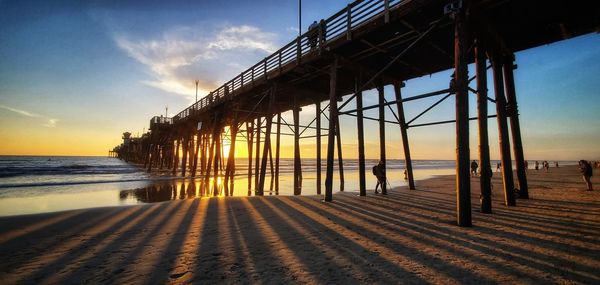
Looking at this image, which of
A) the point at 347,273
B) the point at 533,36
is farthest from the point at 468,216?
the point at 533,36

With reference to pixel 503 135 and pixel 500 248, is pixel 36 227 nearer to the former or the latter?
pixel 500 248

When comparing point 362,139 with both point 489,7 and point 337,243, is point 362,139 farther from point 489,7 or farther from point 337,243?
point 337,243

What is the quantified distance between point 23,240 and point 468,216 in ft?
28.8

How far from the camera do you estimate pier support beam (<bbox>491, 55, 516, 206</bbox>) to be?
7.34m

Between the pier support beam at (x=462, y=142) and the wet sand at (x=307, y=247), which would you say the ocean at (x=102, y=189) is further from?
the pier support beam at (x=462, y=142)

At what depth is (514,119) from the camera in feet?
27.1

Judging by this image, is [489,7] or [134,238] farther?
[489,7]

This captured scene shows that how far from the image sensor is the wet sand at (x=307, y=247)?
3135 millimetres

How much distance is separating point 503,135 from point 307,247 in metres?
7.11

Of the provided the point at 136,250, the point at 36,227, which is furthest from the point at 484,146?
the point at 36,227

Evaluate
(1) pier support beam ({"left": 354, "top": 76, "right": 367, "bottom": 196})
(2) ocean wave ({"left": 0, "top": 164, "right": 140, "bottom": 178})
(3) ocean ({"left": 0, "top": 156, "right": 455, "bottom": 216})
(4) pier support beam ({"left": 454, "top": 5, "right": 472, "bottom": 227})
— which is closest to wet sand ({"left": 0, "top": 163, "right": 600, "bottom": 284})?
(4) pier support beam ({"left": 454, "top": 5, "right": 472, "bottom": 227})

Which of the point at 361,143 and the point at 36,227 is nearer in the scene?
the point at 36,227

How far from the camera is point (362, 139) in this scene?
10.3 m

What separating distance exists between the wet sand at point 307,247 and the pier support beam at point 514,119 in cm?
148
